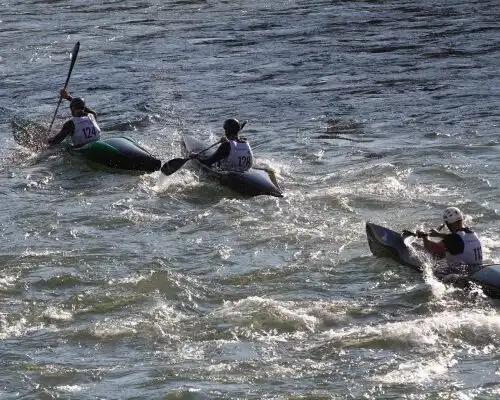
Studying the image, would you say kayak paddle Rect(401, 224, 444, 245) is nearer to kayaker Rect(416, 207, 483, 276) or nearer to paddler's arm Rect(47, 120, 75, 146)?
kayaker Rect(416, 207, 483, 276)

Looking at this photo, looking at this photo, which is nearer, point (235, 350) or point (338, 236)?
point (235, 350)

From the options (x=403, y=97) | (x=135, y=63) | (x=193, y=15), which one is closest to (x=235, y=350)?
(x=403, y=97)

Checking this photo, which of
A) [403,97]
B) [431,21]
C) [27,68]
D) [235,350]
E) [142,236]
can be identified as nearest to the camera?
[235,350]

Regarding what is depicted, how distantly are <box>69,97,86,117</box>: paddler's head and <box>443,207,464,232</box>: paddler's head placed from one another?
8.56m

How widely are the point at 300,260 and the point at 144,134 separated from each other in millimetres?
8282

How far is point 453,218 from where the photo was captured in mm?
12898

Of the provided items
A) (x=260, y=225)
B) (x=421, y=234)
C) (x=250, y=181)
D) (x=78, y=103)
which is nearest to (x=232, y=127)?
(x=250, y=181)

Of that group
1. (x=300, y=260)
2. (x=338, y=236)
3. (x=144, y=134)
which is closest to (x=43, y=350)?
(x=300, y=260)

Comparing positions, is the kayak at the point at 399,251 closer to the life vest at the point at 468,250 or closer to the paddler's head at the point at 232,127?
the life vest at the point at 468,250

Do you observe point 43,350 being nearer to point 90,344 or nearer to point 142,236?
point 90,344

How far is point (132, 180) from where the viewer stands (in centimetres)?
1830

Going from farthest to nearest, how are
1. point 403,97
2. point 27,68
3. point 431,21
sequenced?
point 431,21 → point 27,68 → point 403,97

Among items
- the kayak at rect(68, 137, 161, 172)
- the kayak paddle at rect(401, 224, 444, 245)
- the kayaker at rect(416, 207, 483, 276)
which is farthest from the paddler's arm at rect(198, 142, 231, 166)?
the kayaker at rect(416, 207, 483, 276)

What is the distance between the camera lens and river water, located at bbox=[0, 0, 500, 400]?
11031 millimetres
